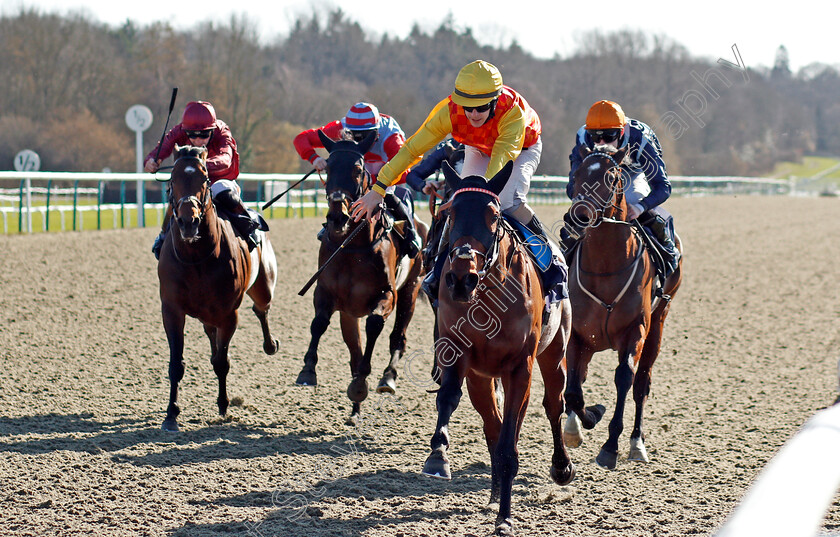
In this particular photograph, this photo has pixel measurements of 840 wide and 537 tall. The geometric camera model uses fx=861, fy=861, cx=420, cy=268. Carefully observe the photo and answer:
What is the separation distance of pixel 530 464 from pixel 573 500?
0.69 metres

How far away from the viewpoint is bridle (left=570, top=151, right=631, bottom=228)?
497cm

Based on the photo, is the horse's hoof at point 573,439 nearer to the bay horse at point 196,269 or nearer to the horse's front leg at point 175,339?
the bay horse at point 196,269

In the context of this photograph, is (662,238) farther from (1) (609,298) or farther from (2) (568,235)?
(1) (609,298)

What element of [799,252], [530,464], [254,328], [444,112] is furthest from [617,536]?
[799,252]

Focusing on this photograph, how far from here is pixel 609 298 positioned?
209 inches

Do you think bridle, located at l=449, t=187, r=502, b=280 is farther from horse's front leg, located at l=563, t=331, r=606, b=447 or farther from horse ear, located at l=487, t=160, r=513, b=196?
horse's front leg, located at l=563, t=331, r=606, b=447

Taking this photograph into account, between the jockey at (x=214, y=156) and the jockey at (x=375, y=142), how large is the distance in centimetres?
52

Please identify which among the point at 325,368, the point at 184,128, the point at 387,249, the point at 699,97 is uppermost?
the point at 699,97

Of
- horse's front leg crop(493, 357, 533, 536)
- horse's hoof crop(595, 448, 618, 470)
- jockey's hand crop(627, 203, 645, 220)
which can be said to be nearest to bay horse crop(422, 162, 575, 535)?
horse's front leg crop(493, 357, 533, 536)

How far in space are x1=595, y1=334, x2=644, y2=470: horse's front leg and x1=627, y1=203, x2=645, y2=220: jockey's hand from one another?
741 millimetres

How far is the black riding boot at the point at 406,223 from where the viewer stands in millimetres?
6657

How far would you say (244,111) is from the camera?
31719 mm

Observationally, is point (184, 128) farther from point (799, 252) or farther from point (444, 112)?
point (799, 252)

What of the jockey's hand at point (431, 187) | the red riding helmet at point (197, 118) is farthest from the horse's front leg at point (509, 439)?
the red riding helmet at point (197, 118)
